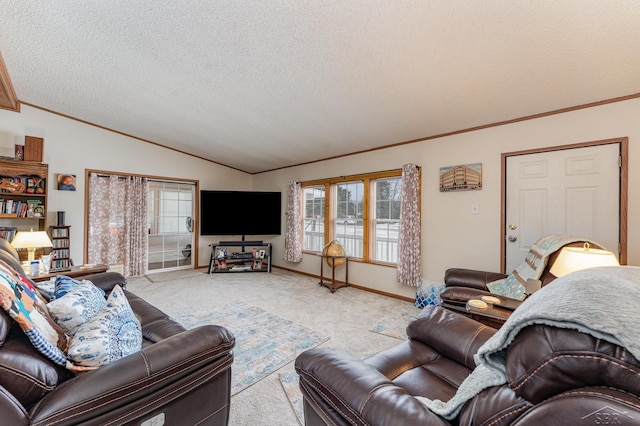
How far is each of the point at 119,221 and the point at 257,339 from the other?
397cm

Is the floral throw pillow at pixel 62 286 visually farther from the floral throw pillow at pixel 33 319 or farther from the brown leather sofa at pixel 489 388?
the brown leather sofa at pixel 489 388

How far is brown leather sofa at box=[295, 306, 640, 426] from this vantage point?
49 cm

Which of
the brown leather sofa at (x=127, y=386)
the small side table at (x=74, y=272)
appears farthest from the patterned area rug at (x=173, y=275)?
the brown leather sofa at (x=127, y=386)

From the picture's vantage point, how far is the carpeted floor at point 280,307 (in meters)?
1.74

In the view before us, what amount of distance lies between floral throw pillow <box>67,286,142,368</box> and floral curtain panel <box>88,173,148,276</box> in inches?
165

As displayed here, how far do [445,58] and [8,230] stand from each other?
5767mm

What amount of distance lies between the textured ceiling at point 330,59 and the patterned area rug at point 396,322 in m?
2.30

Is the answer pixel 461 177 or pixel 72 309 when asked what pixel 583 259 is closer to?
pixel 461 177

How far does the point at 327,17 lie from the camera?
176cm

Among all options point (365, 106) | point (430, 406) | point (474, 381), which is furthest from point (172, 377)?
point (365, 106)

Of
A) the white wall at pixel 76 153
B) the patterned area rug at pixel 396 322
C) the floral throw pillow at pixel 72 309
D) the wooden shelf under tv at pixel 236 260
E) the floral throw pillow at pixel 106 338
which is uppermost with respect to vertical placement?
the white wall at pixel 76 153

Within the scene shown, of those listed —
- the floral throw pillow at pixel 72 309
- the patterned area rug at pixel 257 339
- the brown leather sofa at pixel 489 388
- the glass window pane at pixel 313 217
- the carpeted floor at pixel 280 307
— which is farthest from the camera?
the glass window pane at pixel 313 217

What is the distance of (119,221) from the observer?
4895 millimetres

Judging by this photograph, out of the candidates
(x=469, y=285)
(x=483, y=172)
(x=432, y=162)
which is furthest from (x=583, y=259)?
(x=432, y=162)
